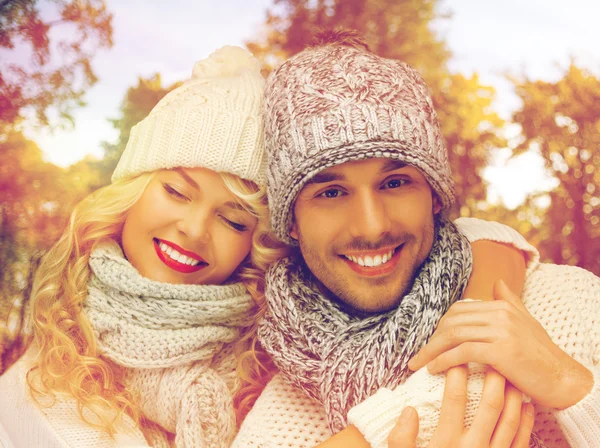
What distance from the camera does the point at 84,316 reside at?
1.62m

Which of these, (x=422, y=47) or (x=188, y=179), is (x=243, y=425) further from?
(x=422, y=47)

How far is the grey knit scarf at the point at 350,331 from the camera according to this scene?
139 centimetres

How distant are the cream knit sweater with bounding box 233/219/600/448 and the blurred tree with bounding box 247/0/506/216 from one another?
0.45 metres

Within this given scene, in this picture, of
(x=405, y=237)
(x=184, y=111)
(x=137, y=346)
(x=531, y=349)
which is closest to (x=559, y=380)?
(x=531, y=349)

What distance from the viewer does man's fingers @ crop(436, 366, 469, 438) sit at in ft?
3.96

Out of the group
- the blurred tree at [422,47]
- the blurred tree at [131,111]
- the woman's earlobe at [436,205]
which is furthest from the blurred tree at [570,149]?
the blurred tree at [131,111]

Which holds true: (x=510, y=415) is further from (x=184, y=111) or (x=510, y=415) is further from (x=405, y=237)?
(x=184, y=111)

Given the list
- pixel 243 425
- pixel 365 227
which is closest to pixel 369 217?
pixel 365 227

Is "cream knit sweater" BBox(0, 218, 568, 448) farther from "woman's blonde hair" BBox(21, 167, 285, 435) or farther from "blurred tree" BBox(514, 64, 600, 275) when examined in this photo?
"blurred tree" BBox(514, 64, 600, 275)

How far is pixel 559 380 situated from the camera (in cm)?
122

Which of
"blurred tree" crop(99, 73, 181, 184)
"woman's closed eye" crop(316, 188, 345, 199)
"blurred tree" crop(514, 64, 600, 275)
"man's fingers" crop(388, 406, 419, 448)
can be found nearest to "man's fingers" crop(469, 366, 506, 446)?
"man's fingers" crop(388, 406, 419, 448)

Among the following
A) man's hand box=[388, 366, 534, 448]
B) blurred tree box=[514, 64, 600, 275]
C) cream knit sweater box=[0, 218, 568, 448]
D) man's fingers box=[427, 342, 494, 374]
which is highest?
blurred tree box=[514, 64, 600, 275]

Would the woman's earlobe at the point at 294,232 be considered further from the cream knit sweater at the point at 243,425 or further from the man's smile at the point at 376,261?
the cream knit sweater at the point at 243,425

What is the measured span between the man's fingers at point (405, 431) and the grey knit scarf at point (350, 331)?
154 millimetres
